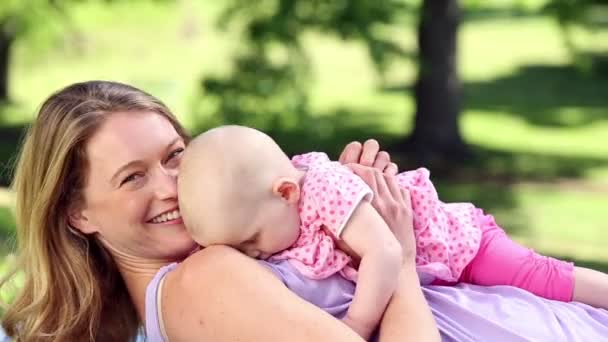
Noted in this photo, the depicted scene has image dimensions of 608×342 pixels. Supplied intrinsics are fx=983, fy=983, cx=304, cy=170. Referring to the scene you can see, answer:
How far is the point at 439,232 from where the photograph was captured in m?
2.73

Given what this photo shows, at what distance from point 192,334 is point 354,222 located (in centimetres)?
50

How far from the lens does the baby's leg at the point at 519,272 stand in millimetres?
2783

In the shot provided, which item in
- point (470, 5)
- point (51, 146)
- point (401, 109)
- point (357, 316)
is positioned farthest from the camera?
point (401, 109)

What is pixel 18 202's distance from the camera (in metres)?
2.85

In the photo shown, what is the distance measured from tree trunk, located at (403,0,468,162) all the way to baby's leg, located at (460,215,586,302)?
8724mm

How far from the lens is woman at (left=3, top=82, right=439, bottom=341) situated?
2391 millimetres

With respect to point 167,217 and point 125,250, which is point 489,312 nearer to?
point 167,217

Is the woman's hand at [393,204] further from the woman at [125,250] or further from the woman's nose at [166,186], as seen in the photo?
the woman's nose at [166,186]


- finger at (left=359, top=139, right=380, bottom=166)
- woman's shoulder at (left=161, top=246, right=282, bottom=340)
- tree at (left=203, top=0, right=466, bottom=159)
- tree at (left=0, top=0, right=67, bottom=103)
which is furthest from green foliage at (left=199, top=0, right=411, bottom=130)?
woman's shoulder at (left=161, top=246, right=282, bottom=340)

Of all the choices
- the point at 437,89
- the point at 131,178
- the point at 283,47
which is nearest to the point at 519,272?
the point at 131,178

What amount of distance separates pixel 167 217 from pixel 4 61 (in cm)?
1524

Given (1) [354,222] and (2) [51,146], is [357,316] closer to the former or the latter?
(1) [354,222]

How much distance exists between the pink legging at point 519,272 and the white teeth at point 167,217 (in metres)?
0.83

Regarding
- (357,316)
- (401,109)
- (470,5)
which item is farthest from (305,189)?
(401,109)
